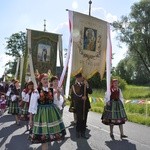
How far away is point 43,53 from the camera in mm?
15312

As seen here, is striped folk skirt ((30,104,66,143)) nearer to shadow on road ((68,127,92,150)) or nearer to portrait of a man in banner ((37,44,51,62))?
shadow on road ((68,127,92,150))

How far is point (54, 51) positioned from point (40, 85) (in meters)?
6.78

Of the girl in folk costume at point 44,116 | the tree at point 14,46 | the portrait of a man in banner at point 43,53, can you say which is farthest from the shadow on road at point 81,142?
the tree at point 14,46

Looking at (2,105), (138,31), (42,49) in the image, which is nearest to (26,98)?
(42,49)

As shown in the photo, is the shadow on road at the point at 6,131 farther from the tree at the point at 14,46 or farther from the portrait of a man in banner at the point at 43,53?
the tree at the point at 14,46

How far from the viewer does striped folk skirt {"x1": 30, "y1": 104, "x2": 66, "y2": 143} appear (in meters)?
8.87

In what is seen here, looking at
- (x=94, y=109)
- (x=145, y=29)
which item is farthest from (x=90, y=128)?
(x=145, y=29)

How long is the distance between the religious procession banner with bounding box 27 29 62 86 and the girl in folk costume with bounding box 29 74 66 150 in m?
5.46

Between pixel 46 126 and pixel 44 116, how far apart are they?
205 millimetres

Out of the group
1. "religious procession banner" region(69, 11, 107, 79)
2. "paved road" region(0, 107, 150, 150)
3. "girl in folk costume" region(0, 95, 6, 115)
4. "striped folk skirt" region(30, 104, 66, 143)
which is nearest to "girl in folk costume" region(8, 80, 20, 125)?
"paved road" region(0, 107, 150, 150)

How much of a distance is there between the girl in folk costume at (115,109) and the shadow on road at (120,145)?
2.07ft

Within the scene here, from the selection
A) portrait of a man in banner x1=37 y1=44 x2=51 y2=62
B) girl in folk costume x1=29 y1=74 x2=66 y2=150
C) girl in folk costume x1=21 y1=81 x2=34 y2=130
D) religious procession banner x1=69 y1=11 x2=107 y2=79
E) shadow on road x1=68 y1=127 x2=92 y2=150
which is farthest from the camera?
portrait of a man in banner x1=37 y1=44 x2=51 y2=62

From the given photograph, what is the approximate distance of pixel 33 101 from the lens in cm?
888

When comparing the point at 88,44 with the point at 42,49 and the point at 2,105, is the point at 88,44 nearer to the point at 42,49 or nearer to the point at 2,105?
the point at 42,49
